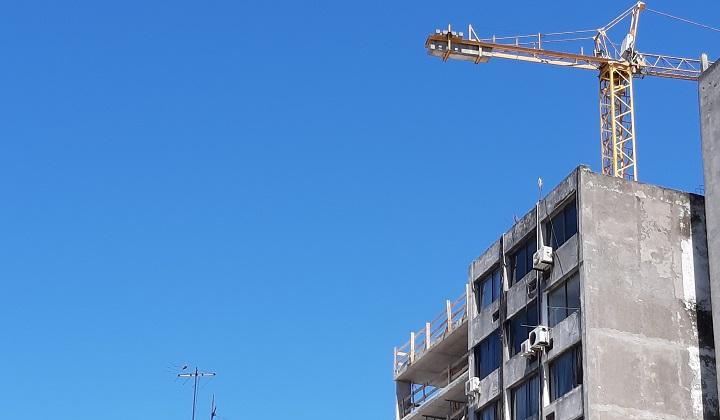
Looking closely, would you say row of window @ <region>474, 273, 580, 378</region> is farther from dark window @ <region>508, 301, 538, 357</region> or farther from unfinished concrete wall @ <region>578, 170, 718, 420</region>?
unfinished concrete wall @ <region>578, 170, 718, 420</region>

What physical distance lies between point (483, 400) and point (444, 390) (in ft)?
23.8

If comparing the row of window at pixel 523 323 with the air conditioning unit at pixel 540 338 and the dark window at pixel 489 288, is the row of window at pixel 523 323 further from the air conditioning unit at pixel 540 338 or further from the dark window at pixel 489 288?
the dark window at pixel 489 288

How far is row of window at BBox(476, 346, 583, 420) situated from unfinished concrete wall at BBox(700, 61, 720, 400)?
267 inches

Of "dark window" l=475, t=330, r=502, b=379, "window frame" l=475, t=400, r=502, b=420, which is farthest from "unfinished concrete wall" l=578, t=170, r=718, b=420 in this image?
"window frame" l=475, t=400, r=502, b=420

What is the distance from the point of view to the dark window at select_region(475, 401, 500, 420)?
75887 mm

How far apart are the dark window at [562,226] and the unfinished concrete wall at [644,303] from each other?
1.09 meters

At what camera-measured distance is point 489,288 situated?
79438mm

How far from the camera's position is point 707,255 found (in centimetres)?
7212

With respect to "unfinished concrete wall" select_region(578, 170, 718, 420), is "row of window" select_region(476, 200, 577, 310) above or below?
above

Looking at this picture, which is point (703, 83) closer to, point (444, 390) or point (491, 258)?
point (491, 258)

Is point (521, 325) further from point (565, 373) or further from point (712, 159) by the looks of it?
point (712, 159)

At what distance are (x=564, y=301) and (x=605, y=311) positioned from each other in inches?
105

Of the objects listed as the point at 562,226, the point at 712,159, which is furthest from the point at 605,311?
the point at 712,159

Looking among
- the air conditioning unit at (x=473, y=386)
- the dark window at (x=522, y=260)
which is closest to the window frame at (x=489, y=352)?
the air conditioning unit at (x=473, y=386)
